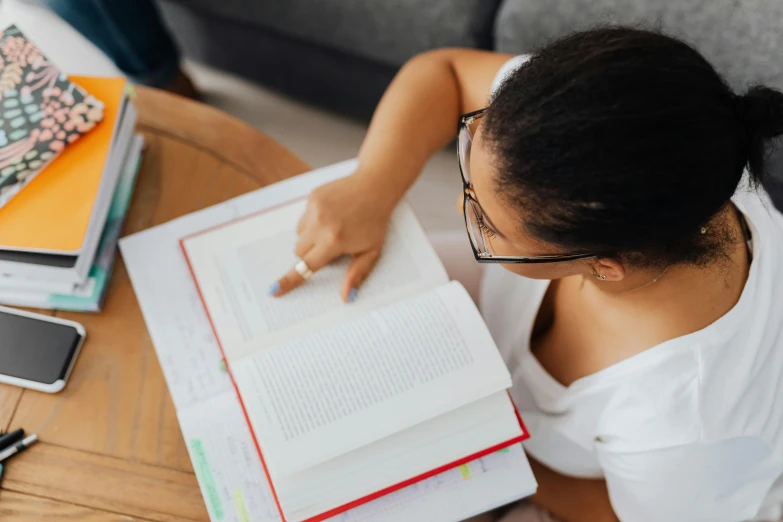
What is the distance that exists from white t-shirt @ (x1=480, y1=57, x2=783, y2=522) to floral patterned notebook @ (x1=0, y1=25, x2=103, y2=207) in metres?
0.70

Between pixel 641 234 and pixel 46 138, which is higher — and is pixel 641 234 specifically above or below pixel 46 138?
above

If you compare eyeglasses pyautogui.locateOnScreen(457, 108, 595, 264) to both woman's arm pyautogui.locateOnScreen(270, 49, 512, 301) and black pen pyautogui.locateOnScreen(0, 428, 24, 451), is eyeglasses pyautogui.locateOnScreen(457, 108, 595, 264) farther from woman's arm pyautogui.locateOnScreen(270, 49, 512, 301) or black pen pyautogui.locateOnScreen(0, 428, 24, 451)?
black pen pyautogui.locateOnScreen(0, 428, 24, 451)

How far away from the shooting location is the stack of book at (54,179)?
729 mm

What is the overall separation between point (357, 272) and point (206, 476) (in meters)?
0.29

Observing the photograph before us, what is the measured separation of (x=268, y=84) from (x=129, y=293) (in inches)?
39.2

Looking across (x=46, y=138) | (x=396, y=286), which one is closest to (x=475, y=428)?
(x=396, y=286)

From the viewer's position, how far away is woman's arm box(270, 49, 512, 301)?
2.53 feet

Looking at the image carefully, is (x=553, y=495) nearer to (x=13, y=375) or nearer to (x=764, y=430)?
(x=764, y=430)

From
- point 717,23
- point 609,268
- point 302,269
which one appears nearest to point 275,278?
point 302,269

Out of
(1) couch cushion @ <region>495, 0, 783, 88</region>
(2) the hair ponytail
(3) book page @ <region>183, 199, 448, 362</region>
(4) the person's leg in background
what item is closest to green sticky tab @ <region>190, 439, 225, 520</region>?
(3) book page @ <region>183, 199, 448, 362</region>

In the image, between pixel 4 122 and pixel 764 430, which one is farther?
pixel 4 122

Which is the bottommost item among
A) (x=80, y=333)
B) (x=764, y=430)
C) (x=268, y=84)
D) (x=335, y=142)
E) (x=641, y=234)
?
(x=335, y=142)

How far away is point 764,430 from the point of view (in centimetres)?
63

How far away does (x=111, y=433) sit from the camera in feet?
2.36
